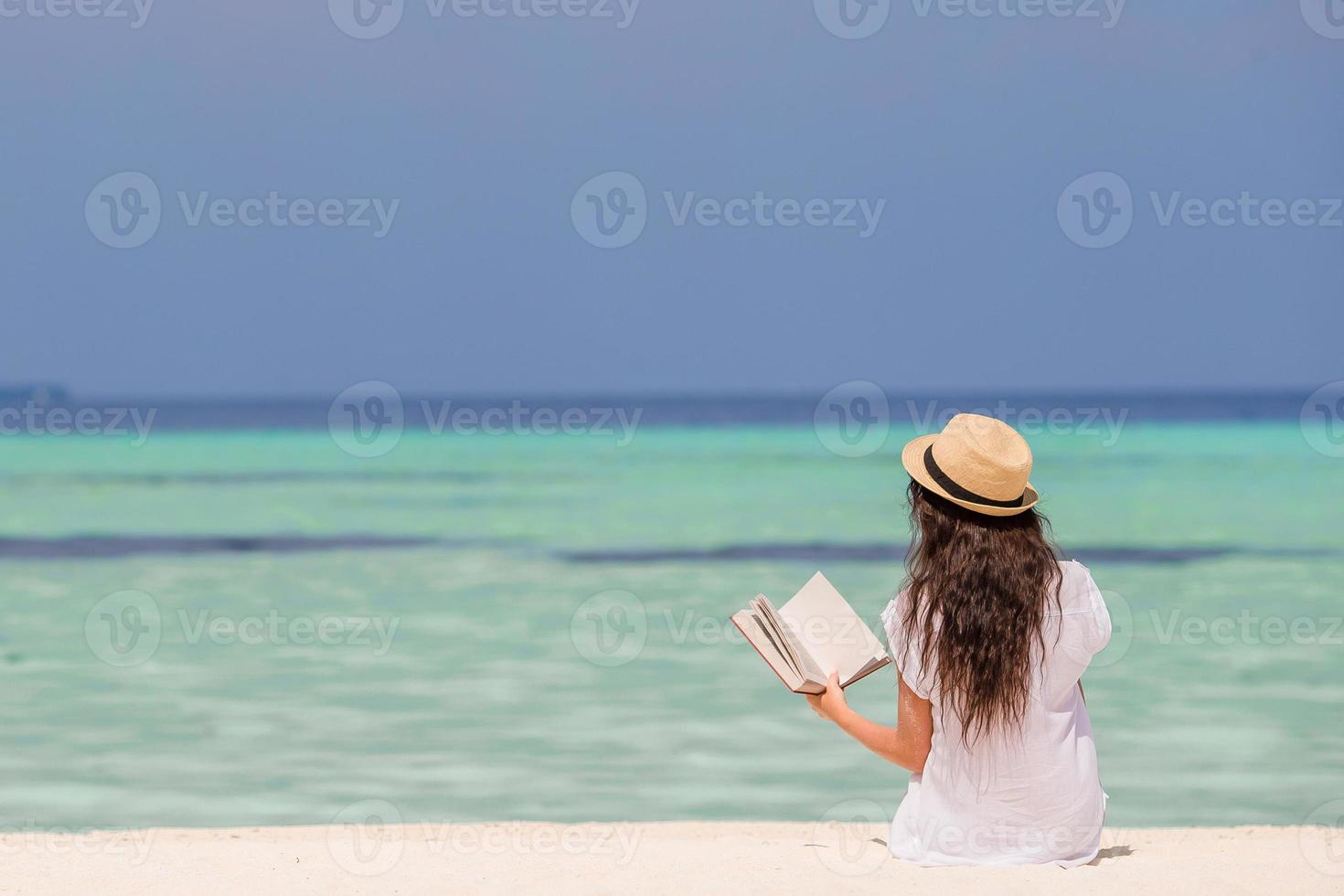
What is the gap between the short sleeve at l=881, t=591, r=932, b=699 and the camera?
3139 mm

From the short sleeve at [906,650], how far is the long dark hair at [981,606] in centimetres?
2

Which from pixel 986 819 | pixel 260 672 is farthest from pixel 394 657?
pixel 986 819

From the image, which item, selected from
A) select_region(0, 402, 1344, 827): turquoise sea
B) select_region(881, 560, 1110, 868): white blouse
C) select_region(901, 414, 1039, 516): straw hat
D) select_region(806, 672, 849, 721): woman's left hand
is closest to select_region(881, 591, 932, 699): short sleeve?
select_region(881, 560, 1110, 868): white blouse

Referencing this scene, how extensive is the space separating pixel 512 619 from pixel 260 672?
2.23 m

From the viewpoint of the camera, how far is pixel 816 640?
329 centimetres

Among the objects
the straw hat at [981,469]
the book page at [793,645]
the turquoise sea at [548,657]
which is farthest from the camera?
the turquoise sea at [548,657]

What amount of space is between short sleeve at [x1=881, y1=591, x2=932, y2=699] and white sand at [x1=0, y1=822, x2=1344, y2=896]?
48cm

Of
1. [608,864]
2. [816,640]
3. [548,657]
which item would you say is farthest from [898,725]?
[548,657]

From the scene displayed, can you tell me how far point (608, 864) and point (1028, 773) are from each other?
125 cm

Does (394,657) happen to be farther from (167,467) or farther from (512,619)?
(167,467)

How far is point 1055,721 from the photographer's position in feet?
10.5

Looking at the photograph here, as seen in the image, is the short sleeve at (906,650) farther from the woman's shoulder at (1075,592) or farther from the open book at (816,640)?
the woman's shoulder at (1075,592)

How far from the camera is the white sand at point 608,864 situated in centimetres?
339

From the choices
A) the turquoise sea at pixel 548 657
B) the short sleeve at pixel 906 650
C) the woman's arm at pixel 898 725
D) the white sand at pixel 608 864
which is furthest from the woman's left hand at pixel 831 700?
the turquoise sea at pixel 548 657
